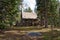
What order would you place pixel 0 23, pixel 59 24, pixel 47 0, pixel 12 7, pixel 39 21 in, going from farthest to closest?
pixel 39 21 → pixel 59 24 → pixel 47 0 → pixel 12 7 → pixel 0 23

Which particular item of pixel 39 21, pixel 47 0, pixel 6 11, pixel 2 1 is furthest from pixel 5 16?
pixel 39 21

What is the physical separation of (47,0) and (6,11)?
12.0m

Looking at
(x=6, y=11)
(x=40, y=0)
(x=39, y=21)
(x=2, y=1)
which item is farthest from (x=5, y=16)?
(x=39, y=21)

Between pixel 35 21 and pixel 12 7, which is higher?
pixel 12 7

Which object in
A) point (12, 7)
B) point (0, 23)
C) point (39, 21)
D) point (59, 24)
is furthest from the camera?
point (39, 21)

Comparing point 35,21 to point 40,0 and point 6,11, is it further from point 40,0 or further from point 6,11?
point 6,11

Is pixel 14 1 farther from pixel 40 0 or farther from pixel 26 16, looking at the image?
pixel 26 16

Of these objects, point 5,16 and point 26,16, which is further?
point 26,16

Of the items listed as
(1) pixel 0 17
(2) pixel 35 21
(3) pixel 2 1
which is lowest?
(2) pixel 35 21

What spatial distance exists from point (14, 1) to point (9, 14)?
2.82 meters

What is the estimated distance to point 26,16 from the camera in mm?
61906

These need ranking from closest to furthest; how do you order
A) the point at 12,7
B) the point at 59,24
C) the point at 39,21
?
the point at 12,7, the point at 59,24, the point at 39,21

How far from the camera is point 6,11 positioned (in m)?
34.5

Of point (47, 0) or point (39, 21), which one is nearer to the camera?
point (47, 0)
